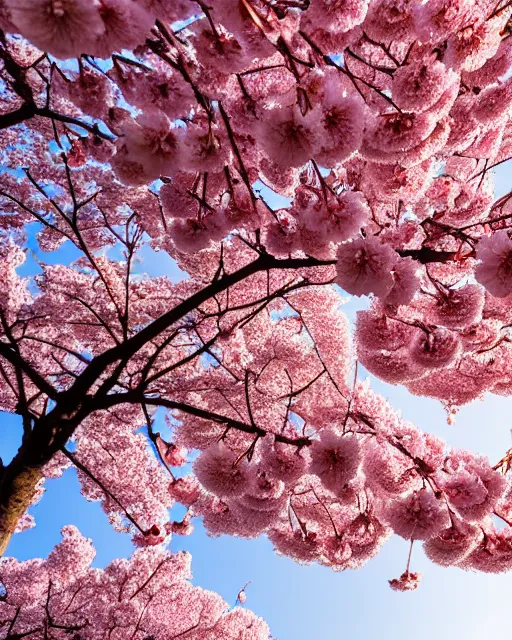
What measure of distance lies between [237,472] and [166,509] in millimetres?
6734

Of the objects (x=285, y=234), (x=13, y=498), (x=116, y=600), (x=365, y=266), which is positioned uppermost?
(x=285, y=234)

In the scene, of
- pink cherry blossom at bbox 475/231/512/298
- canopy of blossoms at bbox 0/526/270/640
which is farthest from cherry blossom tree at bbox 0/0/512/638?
canopy of blossoms at bbox 0/526/270/640

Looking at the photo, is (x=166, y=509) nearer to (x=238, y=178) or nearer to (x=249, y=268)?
(x=249, y=268)

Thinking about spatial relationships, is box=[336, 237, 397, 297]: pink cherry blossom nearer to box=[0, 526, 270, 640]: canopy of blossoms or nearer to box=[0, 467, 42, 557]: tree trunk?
box=[0, 467, 42, 557]: tree trunk

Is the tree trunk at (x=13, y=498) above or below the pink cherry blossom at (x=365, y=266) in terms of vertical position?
below

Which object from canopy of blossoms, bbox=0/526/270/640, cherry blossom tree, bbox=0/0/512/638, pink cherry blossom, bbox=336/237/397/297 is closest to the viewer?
cherry blossom tree, bbox=0/0/512/638

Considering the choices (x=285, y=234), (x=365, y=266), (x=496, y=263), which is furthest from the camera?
(x=285, y=234)

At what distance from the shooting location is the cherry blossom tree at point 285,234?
205cm

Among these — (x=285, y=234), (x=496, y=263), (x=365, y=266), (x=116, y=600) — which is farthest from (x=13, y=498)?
(x=116, y=600)

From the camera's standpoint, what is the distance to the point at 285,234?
3.40 m

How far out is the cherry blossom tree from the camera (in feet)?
6.73

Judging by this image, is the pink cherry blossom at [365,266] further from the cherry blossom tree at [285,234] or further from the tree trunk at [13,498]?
the tree trunk at [13,498]

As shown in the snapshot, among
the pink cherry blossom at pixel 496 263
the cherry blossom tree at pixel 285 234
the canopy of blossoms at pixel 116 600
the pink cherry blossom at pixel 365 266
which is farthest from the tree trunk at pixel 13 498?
the canopy of blossoms at pixel 116 600

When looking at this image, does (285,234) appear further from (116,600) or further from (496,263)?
(116,600)
